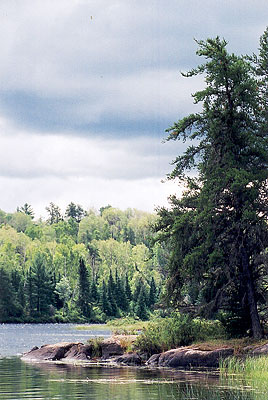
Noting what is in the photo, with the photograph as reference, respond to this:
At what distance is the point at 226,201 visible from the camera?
35.2 meters

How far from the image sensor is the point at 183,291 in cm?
3744

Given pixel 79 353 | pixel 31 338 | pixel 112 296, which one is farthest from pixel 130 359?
pixel 112 296

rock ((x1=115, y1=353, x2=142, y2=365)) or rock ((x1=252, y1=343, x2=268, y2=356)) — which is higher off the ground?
rock ((x1=252, y1=343, x2=268, y2=356))

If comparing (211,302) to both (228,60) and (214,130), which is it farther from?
(228,60)

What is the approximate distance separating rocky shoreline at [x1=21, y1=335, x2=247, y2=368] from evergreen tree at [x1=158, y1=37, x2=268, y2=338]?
3245 millimetres

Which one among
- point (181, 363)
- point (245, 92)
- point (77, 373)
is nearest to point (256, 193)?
point (245, 92)

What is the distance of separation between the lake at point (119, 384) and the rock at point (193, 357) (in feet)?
5.62

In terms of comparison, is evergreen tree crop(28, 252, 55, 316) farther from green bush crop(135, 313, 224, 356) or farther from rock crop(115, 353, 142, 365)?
rock crop(115, 353, 142, 365)

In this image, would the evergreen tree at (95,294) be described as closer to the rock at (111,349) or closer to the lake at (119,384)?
the rock at (111,349)

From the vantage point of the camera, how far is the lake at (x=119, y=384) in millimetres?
20438

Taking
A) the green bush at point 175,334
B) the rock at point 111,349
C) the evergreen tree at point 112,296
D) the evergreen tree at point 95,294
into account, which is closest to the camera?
the green bush at point 175,334

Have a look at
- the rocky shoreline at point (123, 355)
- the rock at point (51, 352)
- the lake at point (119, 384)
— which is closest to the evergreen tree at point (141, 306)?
the rocky shoreline at point (123, 355)

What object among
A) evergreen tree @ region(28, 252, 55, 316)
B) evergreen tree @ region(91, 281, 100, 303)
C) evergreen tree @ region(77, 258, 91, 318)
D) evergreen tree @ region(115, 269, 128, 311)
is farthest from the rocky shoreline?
evergreen tree @ region(91, 281, 100, 303)

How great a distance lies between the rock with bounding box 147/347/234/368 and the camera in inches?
1237
